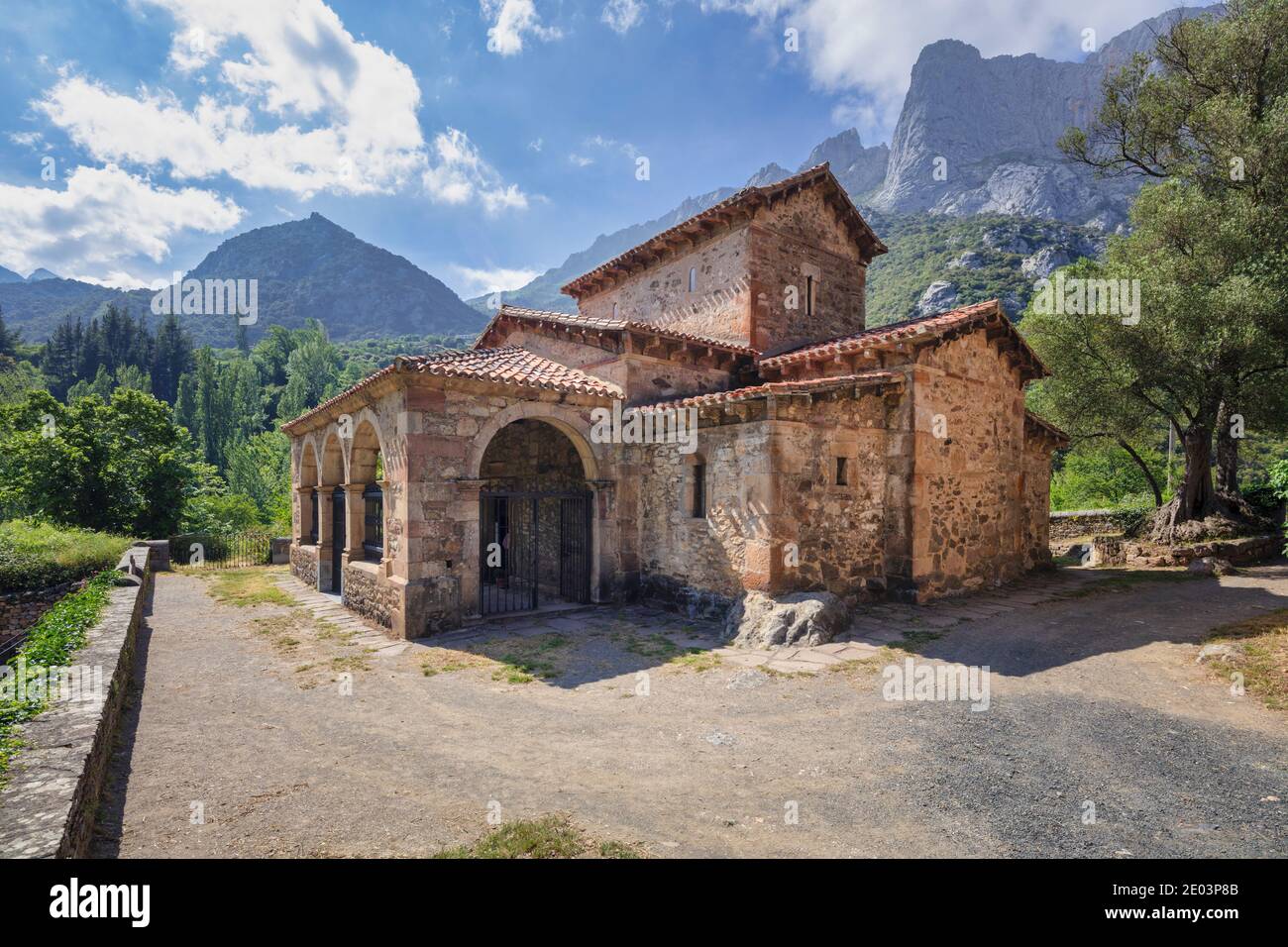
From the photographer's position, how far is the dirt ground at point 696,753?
12.5 feet

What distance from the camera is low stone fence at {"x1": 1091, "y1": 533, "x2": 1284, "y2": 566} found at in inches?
581

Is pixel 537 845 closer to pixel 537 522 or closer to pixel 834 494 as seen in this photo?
pixel 834 494

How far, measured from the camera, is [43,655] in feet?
19.9

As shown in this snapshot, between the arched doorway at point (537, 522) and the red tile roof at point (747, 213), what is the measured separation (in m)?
4.92

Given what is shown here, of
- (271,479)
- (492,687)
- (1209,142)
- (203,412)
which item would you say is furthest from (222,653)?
(203,412)

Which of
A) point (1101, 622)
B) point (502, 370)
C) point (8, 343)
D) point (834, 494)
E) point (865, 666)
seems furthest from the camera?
point (8, 343)

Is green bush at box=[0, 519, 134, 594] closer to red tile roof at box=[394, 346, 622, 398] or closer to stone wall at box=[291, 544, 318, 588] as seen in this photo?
stone wall at box=[291, 544, 318, 588]

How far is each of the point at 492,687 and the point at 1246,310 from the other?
17.8 meters

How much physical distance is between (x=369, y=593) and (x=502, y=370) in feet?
15.6

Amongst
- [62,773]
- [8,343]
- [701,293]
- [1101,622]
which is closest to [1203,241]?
[1101,622]

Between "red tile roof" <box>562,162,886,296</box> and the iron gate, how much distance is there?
6599mm

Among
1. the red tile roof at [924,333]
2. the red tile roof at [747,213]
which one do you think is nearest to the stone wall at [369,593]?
the red tile roof at [924,333]

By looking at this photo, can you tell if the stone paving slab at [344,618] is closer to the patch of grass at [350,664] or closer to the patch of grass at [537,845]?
the patch of grass at [350,664]
